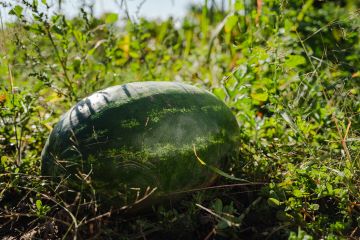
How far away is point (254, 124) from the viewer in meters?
2.59

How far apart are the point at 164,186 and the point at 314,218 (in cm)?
67

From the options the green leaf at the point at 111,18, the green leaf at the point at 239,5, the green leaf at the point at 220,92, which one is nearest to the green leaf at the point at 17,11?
the green leaf at the point at 111,18

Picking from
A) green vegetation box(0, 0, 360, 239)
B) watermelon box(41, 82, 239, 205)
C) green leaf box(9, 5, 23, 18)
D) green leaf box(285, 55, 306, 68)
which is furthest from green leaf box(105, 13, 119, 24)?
green leaf box(285, 55, 306, 68)

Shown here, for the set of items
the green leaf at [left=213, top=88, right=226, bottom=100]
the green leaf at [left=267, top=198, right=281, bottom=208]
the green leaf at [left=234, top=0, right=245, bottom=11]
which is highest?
the green leaf at [left=234, top=0, right=245, bottom=11]

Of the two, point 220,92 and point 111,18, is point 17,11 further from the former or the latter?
point 220,92

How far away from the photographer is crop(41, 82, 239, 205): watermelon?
187 cm

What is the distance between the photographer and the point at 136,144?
1882mm

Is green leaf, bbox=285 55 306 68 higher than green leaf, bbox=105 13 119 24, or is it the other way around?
green leaf, bbox=105 13 119 24

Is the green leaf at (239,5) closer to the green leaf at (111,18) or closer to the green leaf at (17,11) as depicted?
the green leaf at (111,18)

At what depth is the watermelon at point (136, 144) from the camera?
1.87m

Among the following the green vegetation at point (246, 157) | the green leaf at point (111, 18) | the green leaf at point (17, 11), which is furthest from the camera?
the green leaf at point (111, 18)

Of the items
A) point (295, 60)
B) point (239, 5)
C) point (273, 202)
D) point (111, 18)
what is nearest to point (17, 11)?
point (111, 18)

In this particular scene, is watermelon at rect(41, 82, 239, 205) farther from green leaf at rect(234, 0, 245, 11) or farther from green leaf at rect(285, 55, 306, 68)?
green leaf at rect(234, 0, 245, 11)

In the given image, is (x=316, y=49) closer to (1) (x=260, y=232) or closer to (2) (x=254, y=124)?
(2) (x=254, y=124)
